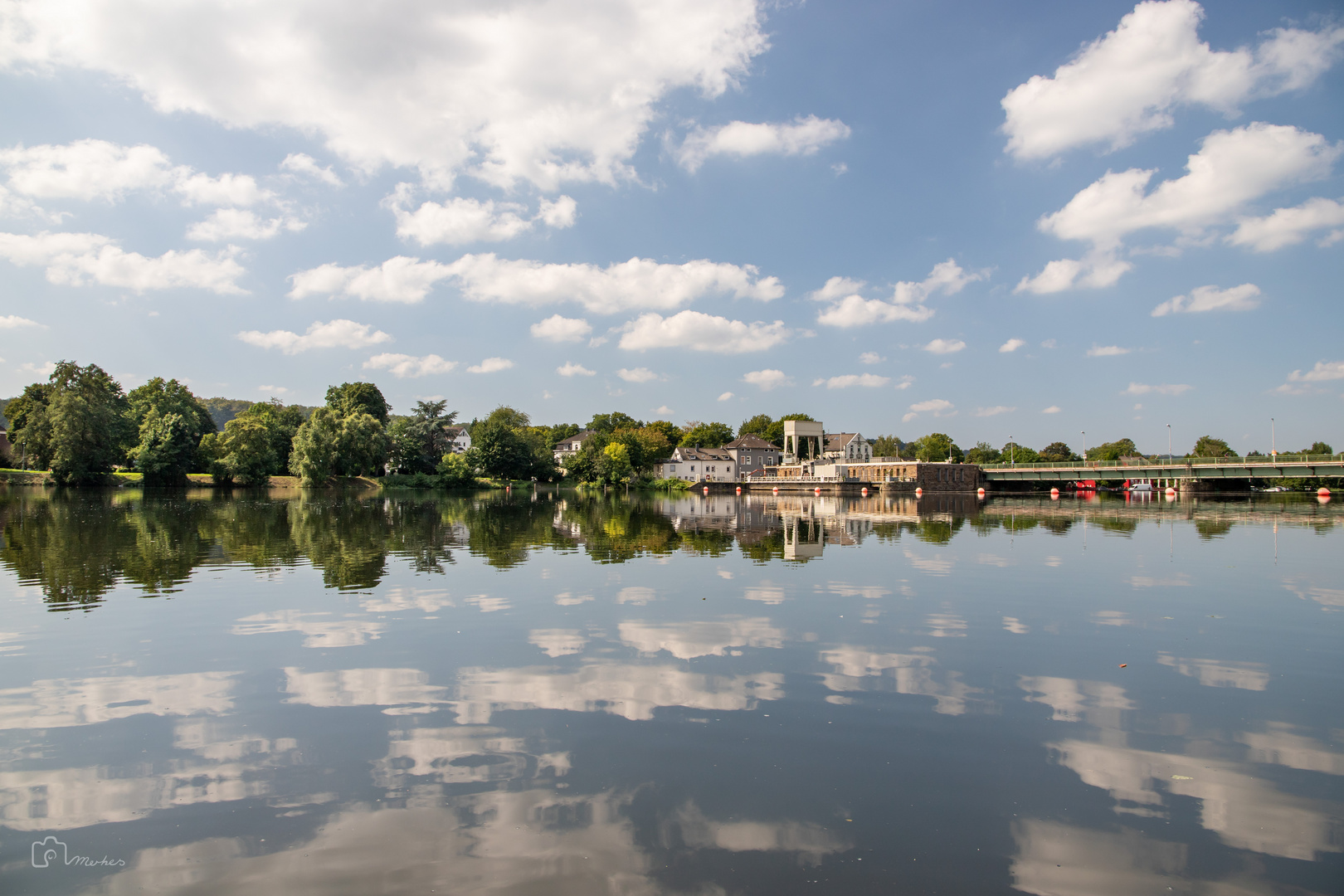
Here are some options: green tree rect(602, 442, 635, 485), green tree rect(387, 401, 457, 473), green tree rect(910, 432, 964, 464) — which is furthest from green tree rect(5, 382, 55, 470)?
green tree rect(910, 432, 964, 464)

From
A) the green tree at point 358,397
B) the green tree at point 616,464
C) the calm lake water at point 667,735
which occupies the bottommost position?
the calm lake water at point 667,735

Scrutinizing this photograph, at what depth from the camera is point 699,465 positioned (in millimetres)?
124250

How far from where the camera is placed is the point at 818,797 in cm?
656

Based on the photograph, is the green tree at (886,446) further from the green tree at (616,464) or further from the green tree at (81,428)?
the green tree at (81,428)

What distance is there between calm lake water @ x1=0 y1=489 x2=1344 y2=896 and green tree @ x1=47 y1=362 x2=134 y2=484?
7303cm

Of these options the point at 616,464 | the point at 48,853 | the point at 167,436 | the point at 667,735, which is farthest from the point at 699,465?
the point at 48,853

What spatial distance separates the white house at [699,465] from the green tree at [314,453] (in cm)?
5569

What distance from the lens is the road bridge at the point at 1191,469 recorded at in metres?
72.3

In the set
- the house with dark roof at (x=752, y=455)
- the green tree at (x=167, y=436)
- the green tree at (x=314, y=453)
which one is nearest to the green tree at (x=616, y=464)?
the house with dark roof at (x=752, y=455)

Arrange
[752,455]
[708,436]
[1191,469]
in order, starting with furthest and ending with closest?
[708,436], [752,455], [1191,469]

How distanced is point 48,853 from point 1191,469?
104766 millimetres

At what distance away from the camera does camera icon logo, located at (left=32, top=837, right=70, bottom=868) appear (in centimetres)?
561

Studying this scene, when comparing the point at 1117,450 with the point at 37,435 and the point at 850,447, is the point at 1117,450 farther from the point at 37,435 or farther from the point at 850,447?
the point at 37,435

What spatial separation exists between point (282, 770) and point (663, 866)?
4197 millimetres
